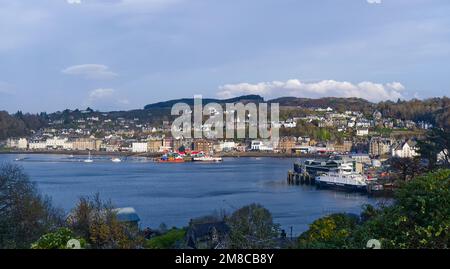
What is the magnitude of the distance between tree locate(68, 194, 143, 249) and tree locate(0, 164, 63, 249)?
0.58 feet

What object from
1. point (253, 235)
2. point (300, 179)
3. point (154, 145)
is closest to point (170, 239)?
point (253, 235)

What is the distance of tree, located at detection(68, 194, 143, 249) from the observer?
3720 mm

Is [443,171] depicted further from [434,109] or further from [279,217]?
[434,109]

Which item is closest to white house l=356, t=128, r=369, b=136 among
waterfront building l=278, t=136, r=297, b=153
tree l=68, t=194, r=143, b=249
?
waterfront building l=278, t=136, r=297, b=153

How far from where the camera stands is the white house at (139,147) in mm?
31609

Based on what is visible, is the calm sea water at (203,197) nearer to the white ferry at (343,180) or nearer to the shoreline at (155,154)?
the white ferry at (343,180)

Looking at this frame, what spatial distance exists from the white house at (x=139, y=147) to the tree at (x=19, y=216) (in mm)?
26531

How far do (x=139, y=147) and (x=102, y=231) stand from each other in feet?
92.4

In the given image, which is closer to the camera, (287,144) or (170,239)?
(170,239)

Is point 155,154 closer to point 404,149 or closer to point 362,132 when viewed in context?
point 362,132

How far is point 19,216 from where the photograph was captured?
14.2ft

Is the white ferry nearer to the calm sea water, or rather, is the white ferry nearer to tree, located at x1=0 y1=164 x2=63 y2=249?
the calm sea water
